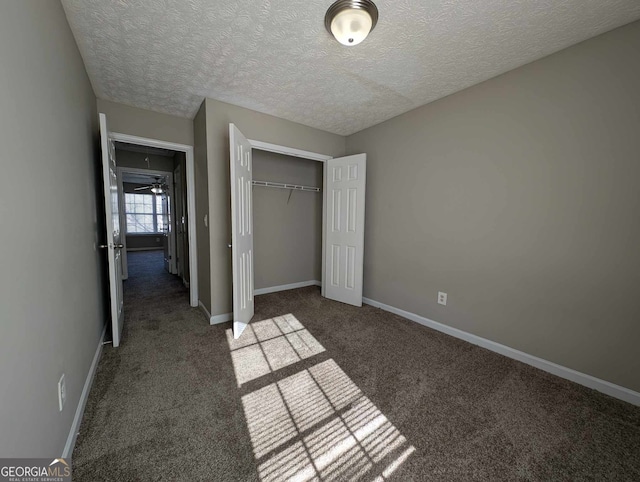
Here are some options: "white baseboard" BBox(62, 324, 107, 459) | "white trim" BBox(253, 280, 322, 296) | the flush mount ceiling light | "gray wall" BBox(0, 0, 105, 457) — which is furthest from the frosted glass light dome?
"white trim" BBox(253, 280, 322, 296)

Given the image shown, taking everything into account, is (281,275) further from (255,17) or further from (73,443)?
(255,17)

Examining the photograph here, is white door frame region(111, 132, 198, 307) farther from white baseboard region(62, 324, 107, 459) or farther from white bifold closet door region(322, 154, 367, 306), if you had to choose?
white bifold closet door region(322, 154, 367, 306)

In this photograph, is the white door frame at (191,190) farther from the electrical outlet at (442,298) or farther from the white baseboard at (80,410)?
the electrical outlet at (442,298)

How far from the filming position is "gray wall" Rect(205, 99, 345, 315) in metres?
2.77

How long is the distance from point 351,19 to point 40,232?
1.94 m

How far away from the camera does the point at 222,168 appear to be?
2848 mm

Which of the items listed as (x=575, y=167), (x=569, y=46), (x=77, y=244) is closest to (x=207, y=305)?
(x=77, y=244)

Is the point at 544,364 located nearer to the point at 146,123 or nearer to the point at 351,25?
the point at 351,25

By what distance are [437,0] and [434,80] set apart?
93cm

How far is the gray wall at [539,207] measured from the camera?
1.75 metres

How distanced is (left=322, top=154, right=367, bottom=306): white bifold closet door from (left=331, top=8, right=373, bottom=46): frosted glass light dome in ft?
5.92


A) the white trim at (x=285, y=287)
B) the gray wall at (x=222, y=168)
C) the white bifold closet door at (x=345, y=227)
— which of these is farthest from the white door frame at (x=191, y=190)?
the white bifold closet door at (x=345, y=227)

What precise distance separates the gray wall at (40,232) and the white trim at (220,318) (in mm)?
1142

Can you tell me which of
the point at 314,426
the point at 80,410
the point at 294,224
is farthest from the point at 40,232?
the point at 294,224
